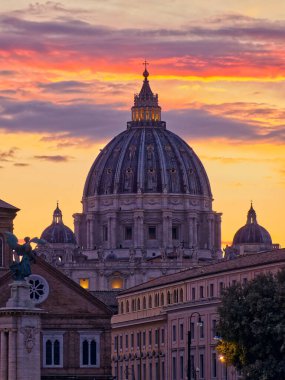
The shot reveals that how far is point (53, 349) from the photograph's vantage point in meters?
158

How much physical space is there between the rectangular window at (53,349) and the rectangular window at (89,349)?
1549 mm

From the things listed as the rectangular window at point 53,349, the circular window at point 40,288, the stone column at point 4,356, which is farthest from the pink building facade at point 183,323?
the stone column at point 4,356

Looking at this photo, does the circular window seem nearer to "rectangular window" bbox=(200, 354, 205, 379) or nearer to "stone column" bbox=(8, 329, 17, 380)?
"rectangular window" bbox=(200, 354, 205, 379)

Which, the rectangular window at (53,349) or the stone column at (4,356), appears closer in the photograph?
the stone column at (4,356)

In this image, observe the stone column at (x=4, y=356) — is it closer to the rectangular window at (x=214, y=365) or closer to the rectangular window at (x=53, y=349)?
the rectangular window at (x=53, y=349)

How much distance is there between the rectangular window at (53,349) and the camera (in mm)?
156750

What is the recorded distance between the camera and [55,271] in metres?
158

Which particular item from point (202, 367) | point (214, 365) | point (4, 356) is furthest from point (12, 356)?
point (202, 367)

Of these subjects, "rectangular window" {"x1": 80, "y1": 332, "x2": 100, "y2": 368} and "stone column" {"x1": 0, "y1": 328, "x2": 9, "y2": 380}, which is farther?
"rectangular window" {"x1": 80, "y1": 332, "x2": 100, "y2": 368}

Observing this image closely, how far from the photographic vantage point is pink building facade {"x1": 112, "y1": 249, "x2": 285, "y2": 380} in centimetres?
15850

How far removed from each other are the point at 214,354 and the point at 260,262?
13.5m

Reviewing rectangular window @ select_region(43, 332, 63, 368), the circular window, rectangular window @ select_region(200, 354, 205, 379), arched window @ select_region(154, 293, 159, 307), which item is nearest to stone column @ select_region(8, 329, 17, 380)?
rectangular window @ select_region(43, 332, 63, 368)

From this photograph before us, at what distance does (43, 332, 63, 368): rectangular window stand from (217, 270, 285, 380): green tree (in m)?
34.0

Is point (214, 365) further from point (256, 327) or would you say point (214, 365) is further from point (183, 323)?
point (256, 327)
